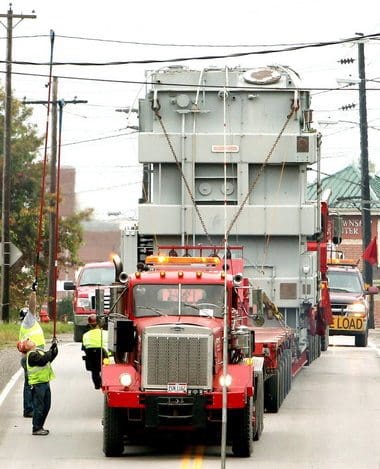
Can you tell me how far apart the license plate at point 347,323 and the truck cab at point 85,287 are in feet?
19.0

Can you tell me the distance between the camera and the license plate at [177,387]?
18.4 meters

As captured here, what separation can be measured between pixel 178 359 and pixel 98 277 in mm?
19435

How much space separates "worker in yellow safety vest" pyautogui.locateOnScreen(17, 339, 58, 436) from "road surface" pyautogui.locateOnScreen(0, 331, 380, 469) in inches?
10.2

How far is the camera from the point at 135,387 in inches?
731

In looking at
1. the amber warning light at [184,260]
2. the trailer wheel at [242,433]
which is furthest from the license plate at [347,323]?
the trailer wheel at [242,433]

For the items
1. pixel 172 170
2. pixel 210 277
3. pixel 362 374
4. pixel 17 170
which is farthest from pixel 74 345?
pixel 17 170

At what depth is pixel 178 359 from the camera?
18.5 m

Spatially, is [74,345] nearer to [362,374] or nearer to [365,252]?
[362,374]

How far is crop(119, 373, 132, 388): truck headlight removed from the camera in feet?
60.9

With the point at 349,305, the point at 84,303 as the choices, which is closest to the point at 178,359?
the point at 84,303

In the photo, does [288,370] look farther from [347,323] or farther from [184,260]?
[347,323]

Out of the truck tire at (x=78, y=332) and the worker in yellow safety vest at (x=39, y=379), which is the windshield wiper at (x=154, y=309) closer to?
the worker in yellow safety vest at (x=39, y=379)

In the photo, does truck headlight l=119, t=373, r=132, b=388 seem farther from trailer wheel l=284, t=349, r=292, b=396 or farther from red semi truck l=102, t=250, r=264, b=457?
trailer wheel l=284, t=349, r=292, b=396

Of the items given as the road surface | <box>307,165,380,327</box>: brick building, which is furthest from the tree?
the road surface
